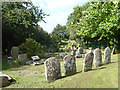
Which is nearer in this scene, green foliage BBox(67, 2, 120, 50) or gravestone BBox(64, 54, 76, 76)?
gravestone BBox(64, 54, 76, 76)

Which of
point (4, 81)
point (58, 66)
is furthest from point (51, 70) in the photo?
point (4, 81)

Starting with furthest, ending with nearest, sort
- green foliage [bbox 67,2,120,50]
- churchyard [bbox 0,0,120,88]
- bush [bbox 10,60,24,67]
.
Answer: green foliage [bbox 67,2,120,50] < bush [bbox 10,60,24,67] < churchyard [bbox 0,0,120,88]

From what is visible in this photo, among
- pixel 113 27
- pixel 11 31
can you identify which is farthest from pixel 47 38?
pixel 113 27

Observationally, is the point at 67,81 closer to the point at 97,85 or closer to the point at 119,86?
the point at 97,85

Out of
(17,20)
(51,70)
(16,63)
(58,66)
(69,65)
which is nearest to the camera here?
(51,70)

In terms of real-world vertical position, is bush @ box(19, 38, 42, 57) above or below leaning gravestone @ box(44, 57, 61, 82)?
above

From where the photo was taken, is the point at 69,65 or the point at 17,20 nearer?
the point at 69,65

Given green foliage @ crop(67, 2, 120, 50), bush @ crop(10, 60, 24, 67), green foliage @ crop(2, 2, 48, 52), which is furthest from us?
green foliage @ crop(2, 2, 48, 52)

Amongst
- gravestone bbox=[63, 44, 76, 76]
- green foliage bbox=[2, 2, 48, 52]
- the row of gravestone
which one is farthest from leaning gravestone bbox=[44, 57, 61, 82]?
green foliage bbox=[2, 2, 48, 52]

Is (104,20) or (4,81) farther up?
(104,20)

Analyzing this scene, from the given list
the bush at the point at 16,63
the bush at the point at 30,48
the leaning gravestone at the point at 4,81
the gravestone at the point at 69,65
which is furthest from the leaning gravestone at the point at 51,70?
the bush at the point at 30,48

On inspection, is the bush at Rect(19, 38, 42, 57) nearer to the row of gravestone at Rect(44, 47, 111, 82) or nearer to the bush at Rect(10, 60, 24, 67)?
the bush at Rect(10, 60, 24, 67)

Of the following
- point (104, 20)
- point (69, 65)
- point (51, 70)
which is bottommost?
point (51, 70)

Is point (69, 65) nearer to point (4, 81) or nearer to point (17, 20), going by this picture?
point (4, 81)
